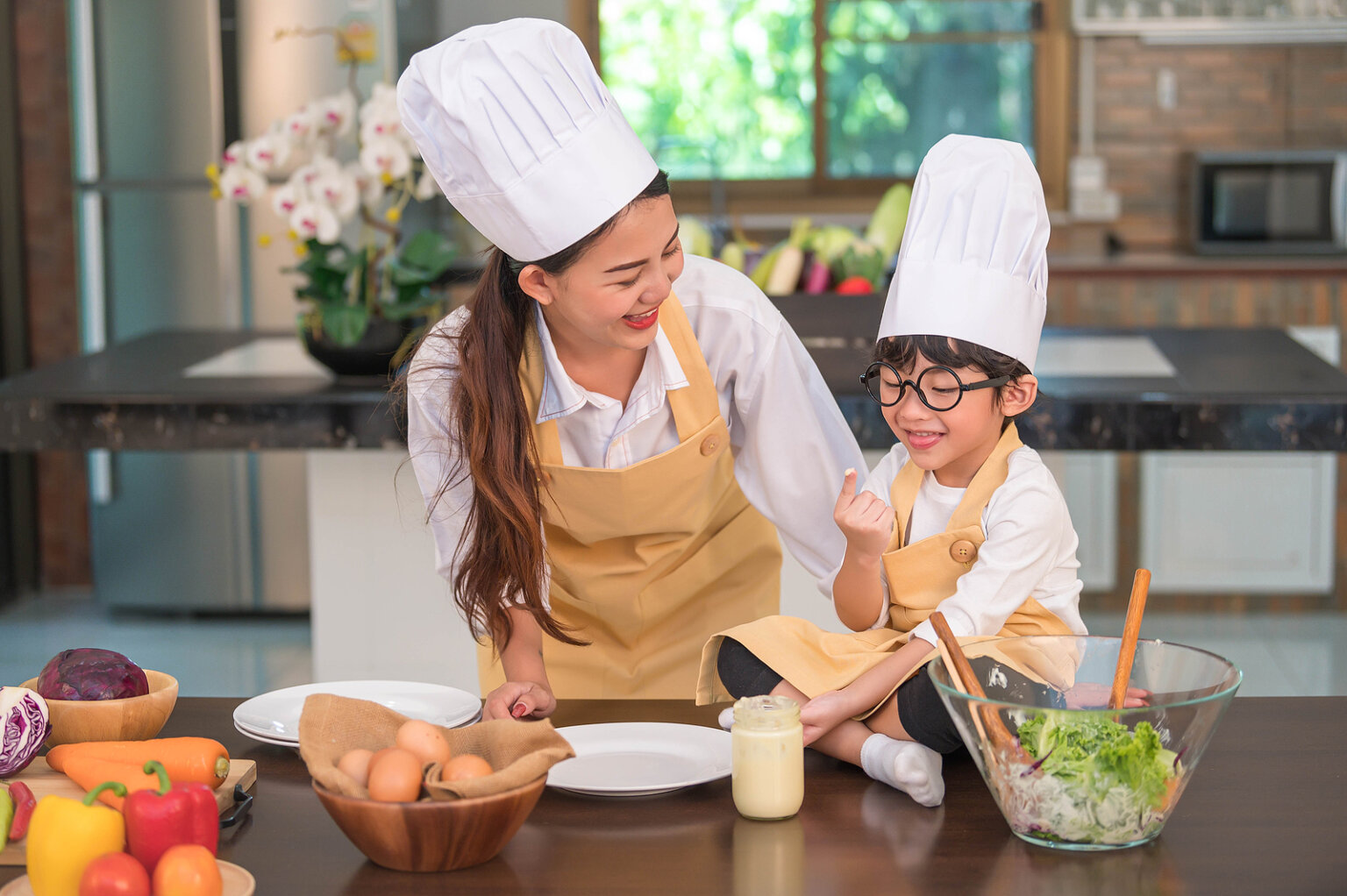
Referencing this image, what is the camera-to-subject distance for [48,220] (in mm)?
4223

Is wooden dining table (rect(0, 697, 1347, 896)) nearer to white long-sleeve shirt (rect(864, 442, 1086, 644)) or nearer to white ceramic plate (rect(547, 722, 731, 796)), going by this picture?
white ceramic plate (rect(547, 722, 731, 796))

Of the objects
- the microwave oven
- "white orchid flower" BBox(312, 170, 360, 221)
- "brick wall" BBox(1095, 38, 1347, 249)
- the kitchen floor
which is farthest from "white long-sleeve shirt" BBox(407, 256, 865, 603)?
"brick wall" BBox(1095, 38, 1347, 249)

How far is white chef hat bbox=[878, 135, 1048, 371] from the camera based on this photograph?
1.25 m

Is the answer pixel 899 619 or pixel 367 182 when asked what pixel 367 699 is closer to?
pixel 899 619

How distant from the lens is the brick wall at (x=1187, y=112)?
15.5 feet

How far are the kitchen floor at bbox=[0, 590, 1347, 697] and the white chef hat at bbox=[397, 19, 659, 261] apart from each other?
237 cm

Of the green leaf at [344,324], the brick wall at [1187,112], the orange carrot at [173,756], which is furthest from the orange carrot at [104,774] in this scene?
the brick wall at [1187,112]

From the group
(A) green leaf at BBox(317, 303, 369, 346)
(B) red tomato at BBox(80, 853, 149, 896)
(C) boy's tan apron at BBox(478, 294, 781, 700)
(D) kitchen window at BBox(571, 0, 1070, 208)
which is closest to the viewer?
(B) red tomato at BBox(80, 853, 149, 896)

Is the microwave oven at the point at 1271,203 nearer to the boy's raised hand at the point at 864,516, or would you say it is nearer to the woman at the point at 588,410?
the woman at the point at 588,410

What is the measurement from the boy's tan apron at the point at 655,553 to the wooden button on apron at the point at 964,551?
1.15 feet

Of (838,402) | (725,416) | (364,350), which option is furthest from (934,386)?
(364,350)

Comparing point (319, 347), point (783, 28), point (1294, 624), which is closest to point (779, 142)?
point (783, 28)

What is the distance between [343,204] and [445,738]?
62.9 inches

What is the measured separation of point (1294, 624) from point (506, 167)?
3422 millimetres
